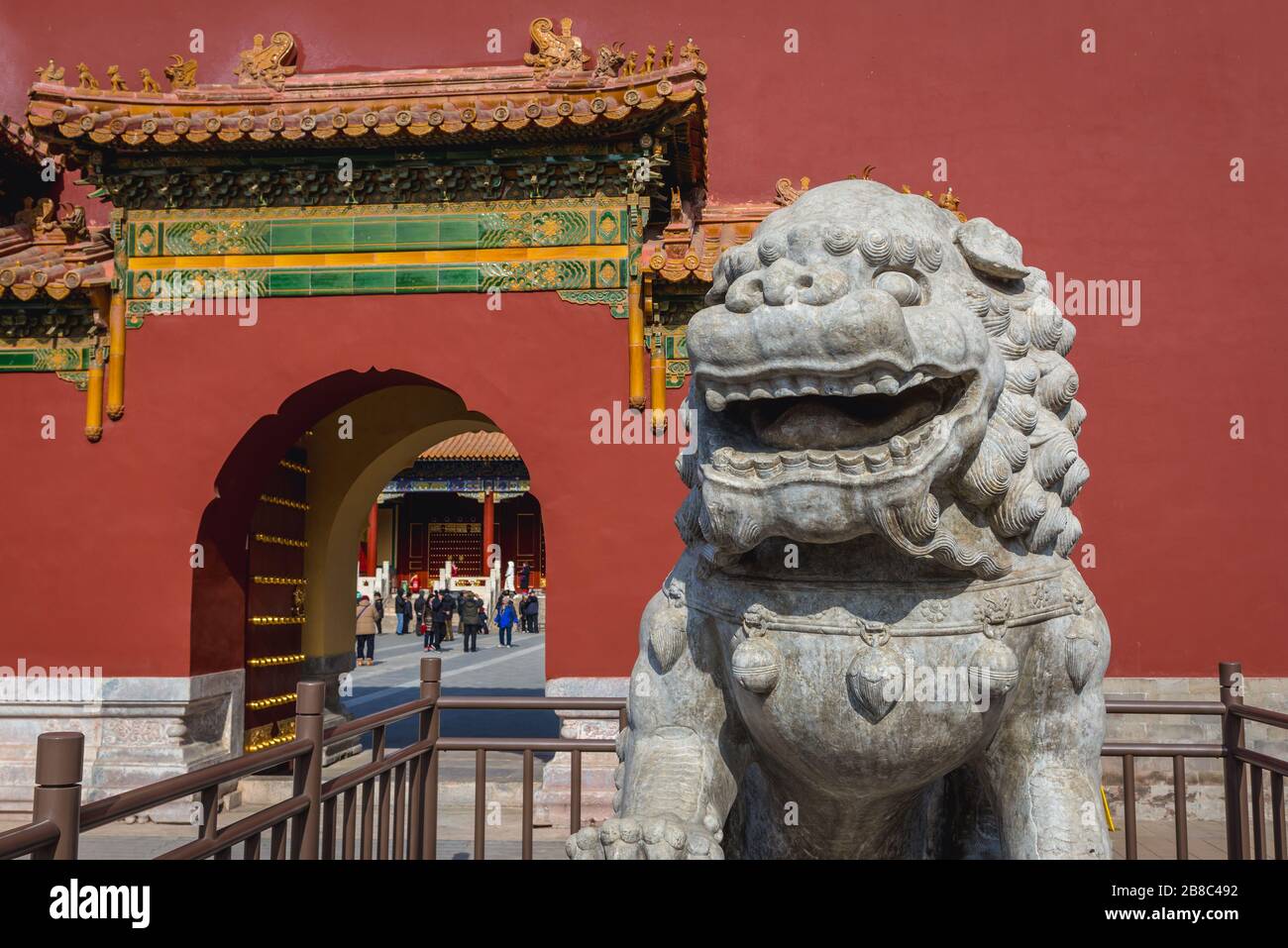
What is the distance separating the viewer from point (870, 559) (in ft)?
Result: 5.77

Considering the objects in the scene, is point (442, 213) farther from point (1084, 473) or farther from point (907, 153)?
point (1084, 473)

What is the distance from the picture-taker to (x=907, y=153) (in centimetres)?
813

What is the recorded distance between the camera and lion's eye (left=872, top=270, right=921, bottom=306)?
1640 mm

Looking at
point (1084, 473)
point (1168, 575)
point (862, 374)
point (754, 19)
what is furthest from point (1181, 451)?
point (862, 374)

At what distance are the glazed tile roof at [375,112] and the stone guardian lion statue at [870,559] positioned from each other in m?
4.77

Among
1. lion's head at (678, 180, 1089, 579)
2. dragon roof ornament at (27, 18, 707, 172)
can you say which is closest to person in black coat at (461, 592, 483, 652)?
dragon roof ornament at (27, 18, 707, 172)

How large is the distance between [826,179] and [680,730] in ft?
23.2

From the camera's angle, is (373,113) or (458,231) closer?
(373,113)

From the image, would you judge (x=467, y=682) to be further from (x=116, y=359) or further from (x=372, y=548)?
(x=372, y=548)

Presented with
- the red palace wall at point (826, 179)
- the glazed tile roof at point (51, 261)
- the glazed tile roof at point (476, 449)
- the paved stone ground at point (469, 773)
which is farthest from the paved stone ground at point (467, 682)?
the glazed tile roof at point (51, 261)
